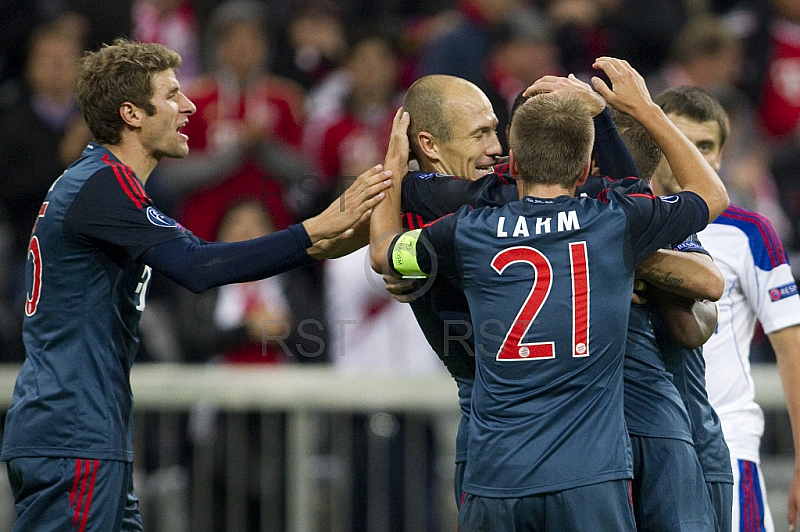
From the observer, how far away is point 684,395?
430cm

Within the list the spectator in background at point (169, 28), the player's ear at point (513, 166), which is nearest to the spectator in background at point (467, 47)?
the spectator in background at point (169, 28)

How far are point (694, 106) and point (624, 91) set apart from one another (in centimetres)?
107

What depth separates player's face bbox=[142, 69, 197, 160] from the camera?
187 inches

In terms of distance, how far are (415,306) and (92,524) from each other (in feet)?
4.98

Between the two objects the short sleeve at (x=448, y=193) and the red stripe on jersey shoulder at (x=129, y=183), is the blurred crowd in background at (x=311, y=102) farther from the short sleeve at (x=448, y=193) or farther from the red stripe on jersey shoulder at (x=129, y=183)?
the short sleeve at (x=448, y=193)

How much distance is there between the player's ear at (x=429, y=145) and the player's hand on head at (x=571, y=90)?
0.57 metres

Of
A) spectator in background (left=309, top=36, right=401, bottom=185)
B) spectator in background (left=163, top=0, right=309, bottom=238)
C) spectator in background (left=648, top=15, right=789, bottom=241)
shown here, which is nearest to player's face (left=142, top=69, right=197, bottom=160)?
spectator in background (left=163, top=0, right=309, bottom=238)

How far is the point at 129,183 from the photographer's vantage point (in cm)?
452

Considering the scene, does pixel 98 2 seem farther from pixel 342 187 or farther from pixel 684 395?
pixel 684 395

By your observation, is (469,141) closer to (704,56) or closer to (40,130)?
(40,130)

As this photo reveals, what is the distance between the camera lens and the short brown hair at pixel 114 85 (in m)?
4.71

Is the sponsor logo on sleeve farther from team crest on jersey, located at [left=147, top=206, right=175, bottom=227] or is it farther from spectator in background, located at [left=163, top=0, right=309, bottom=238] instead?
spectator in background, located at [left=163, top=0, right=309, bottom=238]

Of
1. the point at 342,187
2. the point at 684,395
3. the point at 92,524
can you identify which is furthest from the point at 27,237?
the point at 684,395

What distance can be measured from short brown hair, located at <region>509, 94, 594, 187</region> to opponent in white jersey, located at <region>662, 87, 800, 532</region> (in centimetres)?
140
